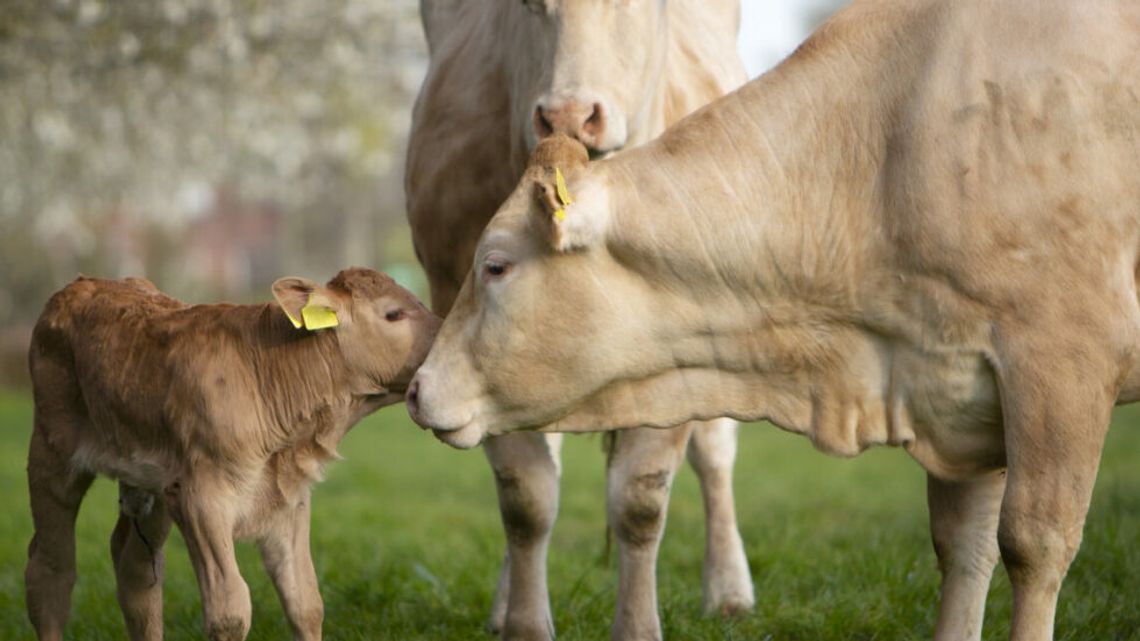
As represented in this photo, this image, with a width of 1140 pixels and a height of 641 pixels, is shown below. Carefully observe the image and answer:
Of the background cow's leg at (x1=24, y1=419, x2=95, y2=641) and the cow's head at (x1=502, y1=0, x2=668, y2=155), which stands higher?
the cow's head at (x1=502, y1=0, x2=668, y2=155)

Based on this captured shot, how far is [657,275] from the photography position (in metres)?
4.22

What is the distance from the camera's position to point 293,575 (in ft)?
15.4

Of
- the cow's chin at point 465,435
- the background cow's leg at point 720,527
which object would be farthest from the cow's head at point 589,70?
the background cow's leg at point 720,527

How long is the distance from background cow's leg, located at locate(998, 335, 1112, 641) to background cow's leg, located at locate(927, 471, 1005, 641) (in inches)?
26.5

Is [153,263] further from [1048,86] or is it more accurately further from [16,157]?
[1048,86]

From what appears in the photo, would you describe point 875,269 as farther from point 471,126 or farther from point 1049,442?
point 471,126

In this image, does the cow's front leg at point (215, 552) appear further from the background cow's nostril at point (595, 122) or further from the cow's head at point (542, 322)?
the background cow's nostril at point (595, 122)

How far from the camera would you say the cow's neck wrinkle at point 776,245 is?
166 inches

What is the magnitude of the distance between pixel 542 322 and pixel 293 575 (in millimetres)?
1203

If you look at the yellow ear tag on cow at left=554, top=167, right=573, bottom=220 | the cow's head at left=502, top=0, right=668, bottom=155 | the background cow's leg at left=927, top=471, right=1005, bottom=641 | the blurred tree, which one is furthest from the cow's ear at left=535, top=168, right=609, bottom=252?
the blurred tree

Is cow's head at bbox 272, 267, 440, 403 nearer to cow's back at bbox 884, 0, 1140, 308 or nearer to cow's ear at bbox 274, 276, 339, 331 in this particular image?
cow's ear at bbox 274, 276, 339, 331

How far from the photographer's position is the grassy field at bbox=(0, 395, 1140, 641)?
5508mm

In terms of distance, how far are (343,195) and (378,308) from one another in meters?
50.4

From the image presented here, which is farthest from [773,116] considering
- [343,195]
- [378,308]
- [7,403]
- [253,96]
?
[343,195]
